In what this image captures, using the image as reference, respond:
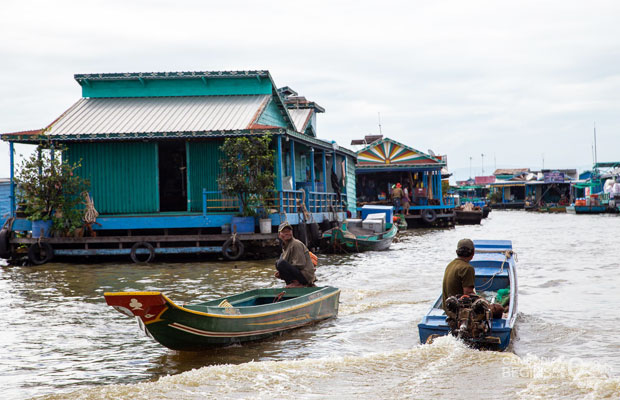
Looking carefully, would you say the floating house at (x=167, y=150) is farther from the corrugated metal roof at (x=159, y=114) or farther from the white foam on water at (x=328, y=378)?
the white foam on water at (x=328, y=378)

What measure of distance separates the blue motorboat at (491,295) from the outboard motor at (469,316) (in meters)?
0.02

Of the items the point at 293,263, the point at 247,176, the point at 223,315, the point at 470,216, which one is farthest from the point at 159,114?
the point at 470,216

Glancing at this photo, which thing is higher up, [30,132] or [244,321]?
[30,132]

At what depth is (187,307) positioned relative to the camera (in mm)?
8289

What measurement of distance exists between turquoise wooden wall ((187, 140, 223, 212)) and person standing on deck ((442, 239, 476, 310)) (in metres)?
13.5

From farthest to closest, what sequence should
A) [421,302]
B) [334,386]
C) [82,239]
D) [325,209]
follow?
[325,209], [82,239], [421,302], [334,386]

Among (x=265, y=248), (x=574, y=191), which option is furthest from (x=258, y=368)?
(x=574, y=191)

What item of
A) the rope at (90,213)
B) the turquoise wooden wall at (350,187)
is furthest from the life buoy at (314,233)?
the turquoise wooden wall at (350,187)

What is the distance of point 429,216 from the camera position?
39.8m

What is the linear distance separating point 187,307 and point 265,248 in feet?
36.9

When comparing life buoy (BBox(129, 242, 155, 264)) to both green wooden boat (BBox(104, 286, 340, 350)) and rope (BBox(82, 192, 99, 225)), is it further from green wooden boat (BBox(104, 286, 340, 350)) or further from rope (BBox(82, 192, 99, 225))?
green wooden boat (BBox(104, 286, 340, 350))

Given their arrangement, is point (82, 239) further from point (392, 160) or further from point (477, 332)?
point (392, 160)

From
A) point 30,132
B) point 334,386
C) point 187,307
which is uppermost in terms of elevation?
point 30,132

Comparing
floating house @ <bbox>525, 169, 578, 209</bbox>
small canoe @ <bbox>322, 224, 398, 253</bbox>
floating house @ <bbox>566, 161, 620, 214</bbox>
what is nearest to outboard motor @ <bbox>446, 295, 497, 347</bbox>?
small canoe @ <bbox>322, 224, 398, 253</bbox>
